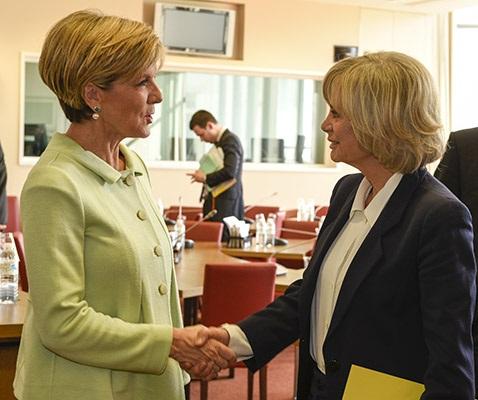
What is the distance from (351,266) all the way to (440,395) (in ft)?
1.22

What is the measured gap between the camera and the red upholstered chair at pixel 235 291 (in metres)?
4.98

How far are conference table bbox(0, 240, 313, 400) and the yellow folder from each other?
4.69 ft

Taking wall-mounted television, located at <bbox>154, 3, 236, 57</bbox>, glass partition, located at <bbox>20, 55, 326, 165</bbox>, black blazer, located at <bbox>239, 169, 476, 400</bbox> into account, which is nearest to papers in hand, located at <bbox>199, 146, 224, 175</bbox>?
glass partition, located at <bbox>20, 55, 326, 165</bbox>

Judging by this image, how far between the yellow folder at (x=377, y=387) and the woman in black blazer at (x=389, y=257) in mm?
34

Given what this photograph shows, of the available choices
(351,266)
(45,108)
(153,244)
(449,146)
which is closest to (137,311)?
(153,244)

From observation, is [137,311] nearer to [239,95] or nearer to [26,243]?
[26,243]

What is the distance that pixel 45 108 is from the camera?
11438mm

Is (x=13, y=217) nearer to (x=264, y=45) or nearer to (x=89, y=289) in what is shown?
(x=264, y=45)

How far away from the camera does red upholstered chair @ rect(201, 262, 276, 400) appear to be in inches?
196

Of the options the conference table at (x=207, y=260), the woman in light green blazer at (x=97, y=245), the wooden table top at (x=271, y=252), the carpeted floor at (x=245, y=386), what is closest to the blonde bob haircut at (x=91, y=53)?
the woman in light green blazer at (x=97, y=245)

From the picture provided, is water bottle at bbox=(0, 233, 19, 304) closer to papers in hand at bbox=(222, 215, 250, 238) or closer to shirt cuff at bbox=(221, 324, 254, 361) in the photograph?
shirt cuff at bbox=(221, 324, 254, 361)

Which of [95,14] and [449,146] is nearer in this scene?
[95,14]

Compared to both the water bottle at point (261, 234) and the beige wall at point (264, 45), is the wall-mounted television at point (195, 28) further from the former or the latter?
the water bottle at point (261, 234)

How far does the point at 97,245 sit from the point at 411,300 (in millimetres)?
736
